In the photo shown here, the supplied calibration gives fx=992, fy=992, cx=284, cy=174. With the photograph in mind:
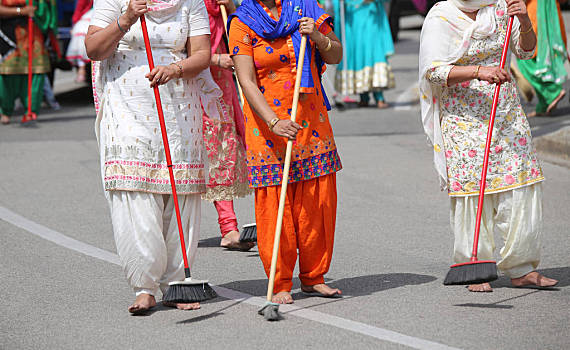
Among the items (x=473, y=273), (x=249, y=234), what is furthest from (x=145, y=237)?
(x=473, y=273)

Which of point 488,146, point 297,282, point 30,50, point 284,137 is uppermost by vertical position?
point 30,50

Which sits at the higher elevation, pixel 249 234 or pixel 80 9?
pixel 80 9

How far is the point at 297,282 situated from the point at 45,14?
30.1ft

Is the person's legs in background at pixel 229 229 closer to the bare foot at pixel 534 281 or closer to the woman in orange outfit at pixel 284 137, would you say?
the woman in orange outfit at pixel 284 137

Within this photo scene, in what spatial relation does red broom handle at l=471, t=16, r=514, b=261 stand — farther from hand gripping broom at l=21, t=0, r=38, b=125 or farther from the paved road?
hand gripping broom at l=21, t=0, r=38, b=125

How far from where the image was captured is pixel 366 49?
1488cm

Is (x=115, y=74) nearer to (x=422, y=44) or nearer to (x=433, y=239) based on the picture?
(x=422, y=44)

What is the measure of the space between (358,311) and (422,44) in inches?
65.0

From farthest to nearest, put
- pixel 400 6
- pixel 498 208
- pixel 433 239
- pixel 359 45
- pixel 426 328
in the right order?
1. pixel 400 6
2. pixel 359 45
3. pixel 433 239
4. pixel 498 208
5. pixel 426 328

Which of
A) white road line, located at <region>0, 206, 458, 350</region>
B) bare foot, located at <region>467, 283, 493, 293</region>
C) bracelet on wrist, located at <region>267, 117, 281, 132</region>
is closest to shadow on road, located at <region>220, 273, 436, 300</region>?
white road line, located at <region>0, 206, 458, 350</region>

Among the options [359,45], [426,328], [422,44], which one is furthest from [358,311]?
[359,45]

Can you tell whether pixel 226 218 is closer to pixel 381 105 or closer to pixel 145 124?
pixel 145 124

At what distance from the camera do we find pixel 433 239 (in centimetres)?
750

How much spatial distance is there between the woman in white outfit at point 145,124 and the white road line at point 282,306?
48 cm
